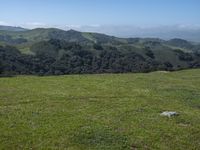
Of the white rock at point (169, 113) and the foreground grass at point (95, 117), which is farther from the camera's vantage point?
the white rock at point (169, 113)

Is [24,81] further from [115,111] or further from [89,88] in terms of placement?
[115,111]

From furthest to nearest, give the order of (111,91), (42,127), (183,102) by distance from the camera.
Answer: (111,91), (183,102), (42,127)

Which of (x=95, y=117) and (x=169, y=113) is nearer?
(x=95, y=117)

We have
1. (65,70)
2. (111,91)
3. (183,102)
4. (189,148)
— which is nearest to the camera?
(189,148)

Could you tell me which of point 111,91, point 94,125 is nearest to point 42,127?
point 94,125

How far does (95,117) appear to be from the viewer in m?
25.5

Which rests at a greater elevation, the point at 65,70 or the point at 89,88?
the point at 89,88

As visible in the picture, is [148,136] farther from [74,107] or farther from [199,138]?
[74,107]

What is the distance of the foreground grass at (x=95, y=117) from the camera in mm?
20750

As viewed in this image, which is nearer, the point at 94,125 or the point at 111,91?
the point at 94,125

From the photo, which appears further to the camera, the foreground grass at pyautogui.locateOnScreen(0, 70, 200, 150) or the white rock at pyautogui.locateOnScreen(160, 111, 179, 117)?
the white rock at pyautogui.locateOnScreen(160, 111, 179, 117)

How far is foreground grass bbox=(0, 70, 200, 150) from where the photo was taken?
2075 cm

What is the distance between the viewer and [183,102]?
110 feet

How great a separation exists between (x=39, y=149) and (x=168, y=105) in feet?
48.6
